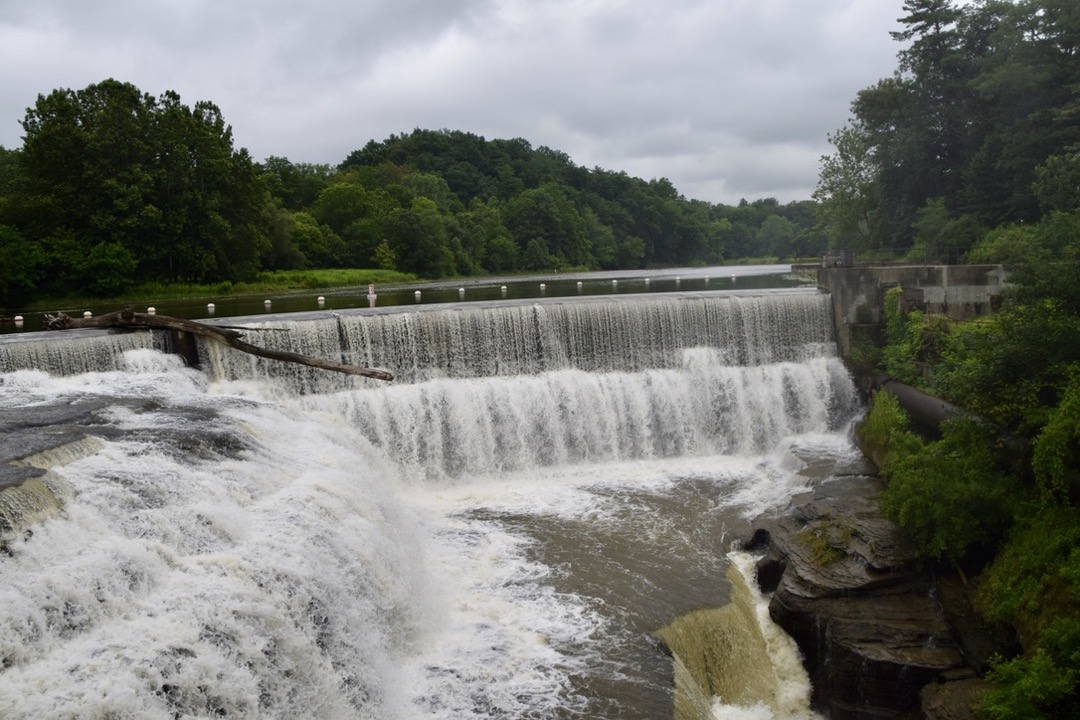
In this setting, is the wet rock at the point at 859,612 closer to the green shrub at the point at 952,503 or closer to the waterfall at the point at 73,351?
the green shrub at the point at 952,503

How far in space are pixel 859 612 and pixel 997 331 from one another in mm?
5247

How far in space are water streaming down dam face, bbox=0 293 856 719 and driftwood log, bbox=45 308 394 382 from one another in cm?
54

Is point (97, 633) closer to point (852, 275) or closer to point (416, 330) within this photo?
point (416, 330)

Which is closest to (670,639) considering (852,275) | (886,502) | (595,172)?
(886,502)

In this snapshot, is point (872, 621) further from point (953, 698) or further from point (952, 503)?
point (952, 503)

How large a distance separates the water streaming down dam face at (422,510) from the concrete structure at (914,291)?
64cm

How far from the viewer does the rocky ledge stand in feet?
27.8

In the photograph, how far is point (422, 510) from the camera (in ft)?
43.9

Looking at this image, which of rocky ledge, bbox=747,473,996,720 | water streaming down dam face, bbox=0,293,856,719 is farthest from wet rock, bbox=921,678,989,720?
water streaming down dam face, bbox=0,293,856,719

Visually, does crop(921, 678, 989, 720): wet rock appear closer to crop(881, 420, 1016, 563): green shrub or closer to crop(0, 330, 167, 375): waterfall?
crop(881, 420, 1016, 563): green shrub

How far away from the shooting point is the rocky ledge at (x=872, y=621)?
8.48 meters

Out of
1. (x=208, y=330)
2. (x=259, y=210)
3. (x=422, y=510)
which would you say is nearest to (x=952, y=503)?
(x=422, y=510)

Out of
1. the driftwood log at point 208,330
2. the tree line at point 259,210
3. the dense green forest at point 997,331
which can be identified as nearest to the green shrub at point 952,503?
the dense green forest at point 997,331

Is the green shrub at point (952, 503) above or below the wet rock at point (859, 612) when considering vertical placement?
above
